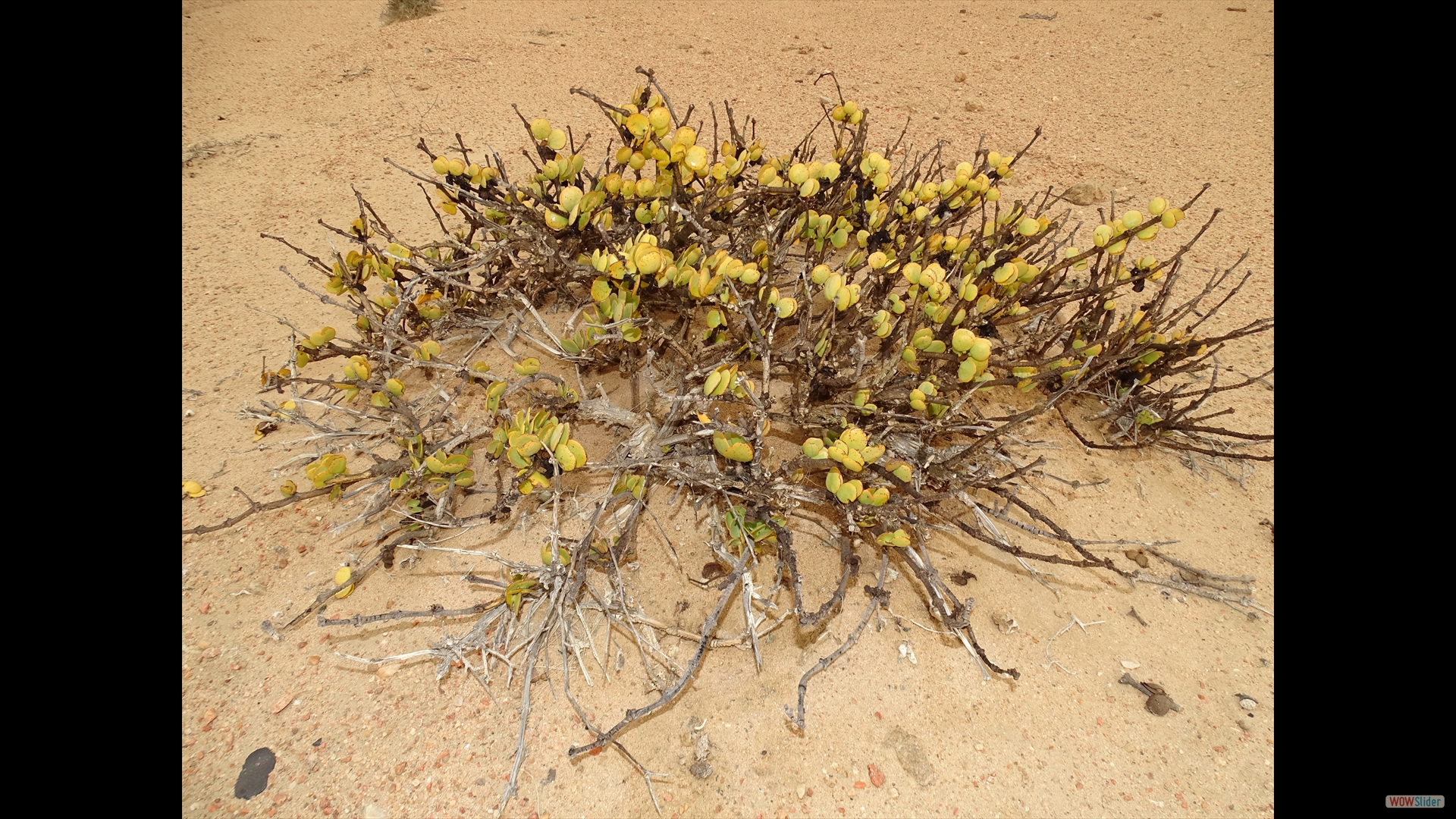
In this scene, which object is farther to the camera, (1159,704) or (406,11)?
(406,11)

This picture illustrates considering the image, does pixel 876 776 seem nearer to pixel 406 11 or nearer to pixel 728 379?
pixel 728 379

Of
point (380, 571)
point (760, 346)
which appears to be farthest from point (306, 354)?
point (760, 346)

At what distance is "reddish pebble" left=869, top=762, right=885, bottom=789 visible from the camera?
1188 millimetres

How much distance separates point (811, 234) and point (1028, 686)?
1.09m

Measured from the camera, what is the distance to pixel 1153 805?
3.82 feet

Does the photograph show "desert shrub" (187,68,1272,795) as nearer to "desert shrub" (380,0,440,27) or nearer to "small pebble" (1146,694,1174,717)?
"small pebble" (1146,694,1174,717)

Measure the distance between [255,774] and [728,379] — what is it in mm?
1062

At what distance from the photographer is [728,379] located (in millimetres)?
1299

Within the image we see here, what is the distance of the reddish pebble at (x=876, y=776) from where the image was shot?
1188 millimetres

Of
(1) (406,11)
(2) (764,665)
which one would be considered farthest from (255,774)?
(1) (406,11)

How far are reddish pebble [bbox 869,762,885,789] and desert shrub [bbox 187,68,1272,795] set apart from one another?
161 mm

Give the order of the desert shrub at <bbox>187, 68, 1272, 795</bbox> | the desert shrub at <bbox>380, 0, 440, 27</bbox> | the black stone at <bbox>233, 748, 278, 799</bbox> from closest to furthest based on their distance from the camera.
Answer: the black stone at <bbox>233, 748, 278, 799</bbox> → the desert shrub at <bbox>187, 68, 1272, 795</bbox> → the desert shrub at <bbox>380, 0, 440, 27</bbox>

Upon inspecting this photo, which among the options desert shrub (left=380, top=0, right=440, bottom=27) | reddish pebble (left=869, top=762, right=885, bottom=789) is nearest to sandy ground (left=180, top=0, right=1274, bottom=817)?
reddish pebble (left=869, top=762, right=885, bottom=789)

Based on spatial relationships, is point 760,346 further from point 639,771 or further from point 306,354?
point 306,354
